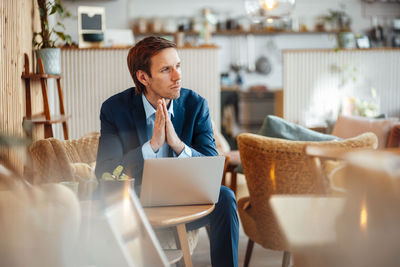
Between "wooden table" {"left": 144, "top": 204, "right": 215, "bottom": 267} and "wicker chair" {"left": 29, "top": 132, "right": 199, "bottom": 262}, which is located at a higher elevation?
"wicker chair" {"left": 29, "top": 132, "right": 199, "bottom": 262}

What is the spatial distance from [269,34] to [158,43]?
676cm

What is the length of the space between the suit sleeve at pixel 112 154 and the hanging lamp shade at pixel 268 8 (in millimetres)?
2455

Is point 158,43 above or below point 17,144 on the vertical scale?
above

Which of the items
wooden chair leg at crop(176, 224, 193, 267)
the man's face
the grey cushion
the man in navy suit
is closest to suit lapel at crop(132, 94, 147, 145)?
the man in navy suit

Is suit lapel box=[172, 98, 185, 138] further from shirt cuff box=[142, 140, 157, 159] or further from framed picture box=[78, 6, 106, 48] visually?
framed picture box=[78, 6, 106, 48]

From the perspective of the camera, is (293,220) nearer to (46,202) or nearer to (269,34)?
(46,202)

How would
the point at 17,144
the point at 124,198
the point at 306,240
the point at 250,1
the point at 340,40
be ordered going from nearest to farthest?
1. the point at 17,144
2. the point at 124,198
3. the point at 306,240
4. the point at 250,1
5. the point at 340,40

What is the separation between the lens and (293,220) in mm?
1236

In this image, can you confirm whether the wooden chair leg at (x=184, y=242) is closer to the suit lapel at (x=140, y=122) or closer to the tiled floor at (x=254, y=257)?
the suit lapel at (x=140, y=122)

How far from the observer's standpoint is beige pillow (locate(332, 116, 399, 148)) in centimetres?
291

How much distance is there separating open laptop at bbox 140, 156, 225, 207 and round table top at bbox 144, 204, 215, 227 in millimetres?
20

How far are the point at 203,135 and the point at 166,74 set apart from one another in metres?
0.30

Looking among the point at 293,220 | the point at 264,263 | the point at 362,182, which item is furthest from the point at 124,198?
the point at 264,263

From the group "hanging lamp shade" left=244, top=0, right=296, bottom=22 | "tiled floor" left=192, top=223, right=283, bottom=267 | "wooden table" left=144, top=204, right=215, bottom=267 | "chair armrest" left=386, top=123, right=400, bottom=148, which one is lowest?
"tiled floor" left=192, top=223, right=283, bottom=267
